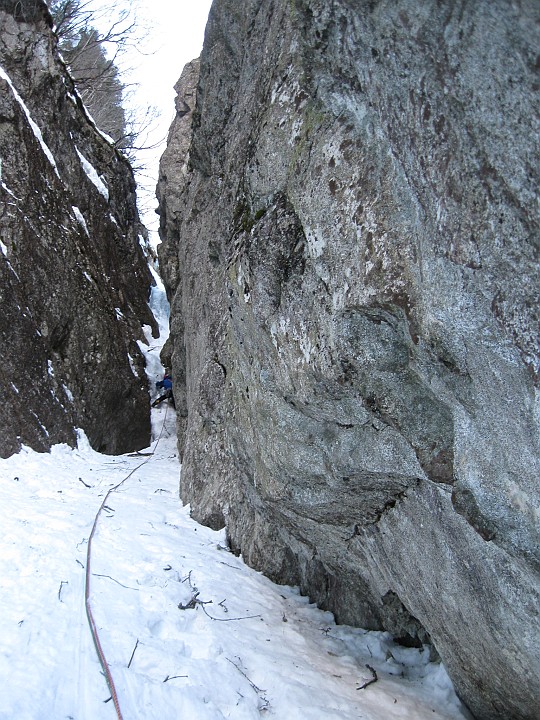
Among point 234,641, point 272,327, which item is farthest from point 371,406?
point 234,641

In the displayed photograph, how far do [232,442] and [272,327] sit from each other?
219cm

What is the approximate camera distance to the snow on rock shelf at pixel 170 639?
3912 millimetres

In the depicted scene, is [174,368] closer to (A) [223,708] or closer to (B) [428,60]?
(A) [223,708]

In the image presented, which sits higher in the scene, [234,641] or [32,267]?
[32,267]

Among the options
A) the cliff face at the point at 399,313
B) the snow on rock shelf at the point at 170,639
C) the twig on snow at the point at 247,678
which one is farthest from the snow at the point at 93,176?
the twig on snow at the point at 247,678

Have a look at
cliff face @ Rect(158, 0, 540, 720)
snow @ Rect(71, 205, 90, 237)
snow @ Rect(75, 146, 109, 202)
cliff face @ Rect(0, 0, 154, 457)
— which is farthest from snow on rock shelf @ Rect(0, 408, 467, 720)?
snow @ Rect(75, 146, 109, 202)

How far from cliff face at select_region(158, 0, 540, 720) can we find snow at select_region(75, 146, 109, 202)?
9.69 meters

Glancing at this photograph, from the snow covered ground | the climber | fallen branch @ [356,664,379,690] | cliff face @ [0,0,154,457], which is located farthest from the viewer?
the climber

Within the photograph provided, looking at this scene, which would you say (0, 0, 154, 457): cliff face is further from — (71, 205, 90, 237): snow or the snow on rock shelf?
the snow on rock shelf

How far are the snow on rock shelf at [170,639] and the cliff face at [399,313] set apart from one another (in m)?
0.48

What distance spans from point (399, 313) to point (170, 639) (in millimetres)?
3233

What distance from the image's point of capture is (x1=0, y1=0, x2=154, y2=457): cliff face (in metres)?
10.7

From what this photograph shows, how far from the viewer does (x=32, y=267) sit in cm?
1141

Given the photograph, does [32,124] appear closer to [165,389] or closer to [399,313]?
[165,389]
